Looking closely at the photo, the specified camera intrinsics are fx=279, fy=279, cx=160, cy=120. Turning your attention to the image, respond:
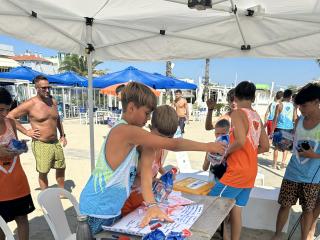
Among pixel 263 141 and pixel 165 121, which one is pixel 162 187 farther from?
pixel 263 141

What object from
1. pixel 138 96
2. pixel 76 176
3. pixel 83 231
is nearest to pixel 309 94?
pixel 138 96

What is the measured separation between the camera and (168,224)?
136 centimetres

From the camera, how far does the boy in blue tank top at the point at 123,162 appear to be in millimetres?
1386

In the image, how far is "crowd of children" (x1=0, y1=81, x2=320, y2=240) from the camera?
141 centimetres

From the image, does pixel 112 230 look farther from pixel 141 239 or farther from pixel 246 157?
pixel 246 157

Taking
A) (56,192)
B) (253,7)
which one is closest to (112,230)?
(56,192)

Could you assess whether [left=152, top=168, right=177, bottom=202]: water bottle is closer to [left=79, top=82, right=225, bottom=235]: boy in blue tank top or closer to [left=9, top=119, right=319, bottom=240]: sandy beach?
[left=79, top=82, right=225, bottom=235]: boy in blue tank top

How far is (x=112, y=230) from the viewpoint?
1373mm

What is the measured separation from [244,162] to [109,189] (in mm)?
1479

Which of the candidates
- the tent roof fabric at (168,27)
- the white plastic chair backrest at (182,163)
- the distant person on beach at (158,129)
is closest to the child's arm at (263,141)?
the tent roof fabric at (168,27)

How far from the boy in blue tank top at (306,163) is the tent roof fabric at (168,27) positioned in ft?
2.68

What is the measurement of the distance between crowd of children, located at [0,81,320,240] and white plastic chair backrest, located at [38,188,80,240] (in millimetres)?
433

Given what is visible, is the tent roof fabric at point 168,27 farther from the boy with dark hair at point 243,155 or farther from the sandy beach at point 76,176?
the sandy beach at point 76,176

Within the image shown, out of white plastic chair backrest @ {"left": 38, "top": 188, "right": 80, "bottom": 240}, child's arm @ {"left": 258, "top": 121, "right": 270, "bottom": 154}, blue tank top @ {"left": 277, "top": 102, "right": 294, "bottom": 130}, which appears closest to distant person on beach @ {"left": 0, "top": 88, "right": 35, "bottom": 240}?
white plastic chair backrest @ {"left": 38, "top": 188, "right": 80, "bottom": 240}
